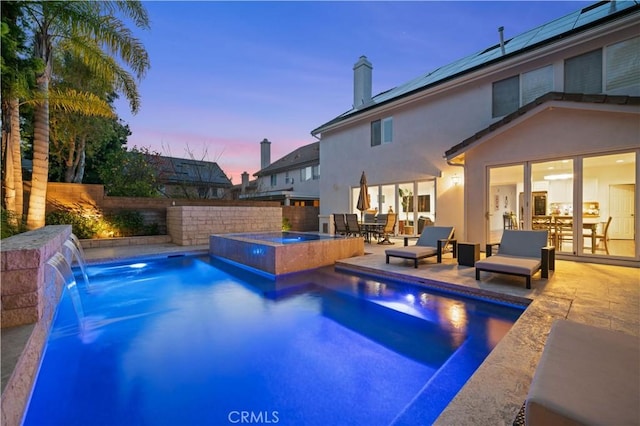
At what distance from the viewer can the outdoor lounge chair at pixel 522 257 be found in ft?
18.6

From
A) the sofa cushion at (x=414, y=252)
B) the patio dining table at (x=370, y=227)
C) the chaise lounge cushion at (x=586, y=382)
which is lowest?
the sofa cushion at (x=414, y=252)

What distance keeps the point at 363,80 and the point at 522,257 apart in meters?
14.2

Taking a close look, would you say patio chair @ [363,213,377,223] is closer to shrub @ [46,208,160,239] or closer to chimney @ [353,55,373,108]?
chimney @ [353,55,373,108]

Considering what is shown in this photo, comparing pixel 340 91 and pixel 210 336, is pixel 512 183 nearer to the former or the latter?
pixel 210 336

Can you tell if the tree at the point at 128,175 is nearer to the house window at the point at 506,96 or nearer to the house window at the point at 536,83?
the house window at the point at 506,96

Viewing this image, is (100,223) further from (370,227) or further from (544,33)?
(544,33)

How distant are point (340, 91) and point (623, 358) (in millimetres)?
18737

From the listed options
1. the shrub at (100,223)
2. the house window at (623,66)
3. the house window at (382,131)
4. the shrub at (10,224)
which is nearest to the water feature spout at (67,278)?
the shrub at (10,224)

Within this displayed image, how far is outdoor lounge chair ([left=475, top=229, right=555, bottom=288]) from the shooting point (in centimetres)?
566

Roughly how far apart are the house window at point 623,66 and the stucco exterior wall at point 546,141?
5.83 feet

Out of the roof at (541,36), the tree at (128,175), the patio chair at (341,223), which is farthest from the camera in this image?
the tree at (128,175)

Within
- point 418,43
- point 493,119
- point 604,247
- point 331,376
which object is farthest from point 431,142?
point 331,376

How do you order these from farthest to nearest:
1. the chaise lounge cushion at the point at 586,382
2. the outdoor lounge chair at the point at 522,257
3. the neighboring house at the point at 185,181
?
the neighboring house at the point at 185,181, the outdoor lounge chair at the point at 522,257, the chaise lounge cushion at the point at 586,382

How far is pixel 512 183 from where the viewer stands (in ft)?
31.9
